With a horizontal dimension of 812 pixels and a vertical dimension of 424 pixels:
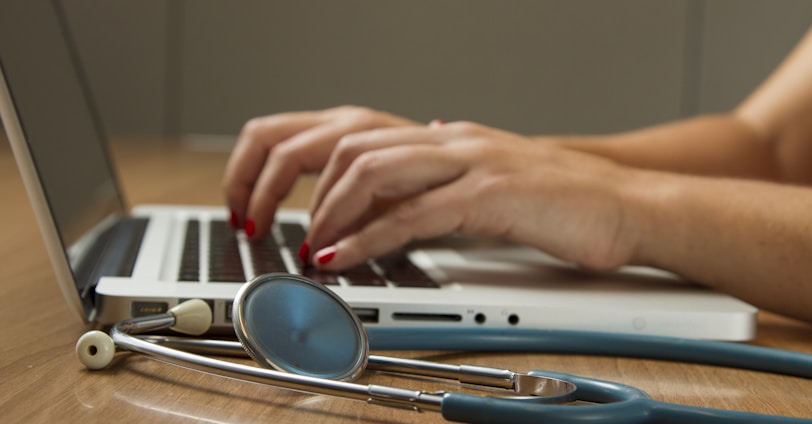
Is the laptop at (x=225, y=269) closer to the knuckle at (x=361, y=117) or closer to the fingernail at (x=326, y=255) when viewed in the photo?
the fingernail at (x=326, y=255)

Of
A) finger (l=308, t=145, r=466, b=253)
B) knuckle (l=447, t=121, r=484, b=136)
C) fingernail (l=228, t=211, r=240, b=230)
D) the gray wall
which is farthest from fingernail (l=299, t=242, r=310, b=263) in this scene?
the gray wall

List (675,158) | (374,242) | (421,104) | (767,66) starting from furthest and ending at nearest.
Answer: (421,104) < (767,66) < (675,158) < (374,242)

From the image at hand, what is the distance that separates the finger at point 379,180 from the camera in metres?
0.69

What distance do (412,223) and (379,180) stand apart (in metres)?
0.04

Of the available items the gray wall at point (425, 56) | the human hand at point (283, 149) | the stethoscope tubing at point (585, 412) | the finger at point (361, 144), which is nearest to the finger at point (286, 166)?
the human hand at point (283, 149)

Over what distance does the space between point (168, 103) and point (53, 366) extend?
9.31 feet

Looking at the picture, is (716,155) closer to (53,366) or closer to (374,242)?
(374,242)

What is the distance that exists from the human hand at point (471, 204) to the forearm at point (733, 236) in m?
0.02

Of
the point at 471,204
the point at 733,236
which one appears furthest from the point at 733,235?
the point at 471,204

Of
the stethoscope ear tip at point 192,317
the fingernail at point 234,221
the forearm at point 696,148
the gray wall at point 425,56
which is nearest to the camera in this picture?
the stethoscope ear tip at point 192,317

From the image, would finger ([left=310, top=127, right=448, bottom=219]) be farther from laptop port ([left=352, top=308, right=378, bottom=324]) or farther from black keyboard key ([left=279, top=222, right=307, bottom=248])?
laptop port ([left=352, top=308, right=378, bottom=324])

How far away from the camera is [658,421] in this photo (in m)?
0.36

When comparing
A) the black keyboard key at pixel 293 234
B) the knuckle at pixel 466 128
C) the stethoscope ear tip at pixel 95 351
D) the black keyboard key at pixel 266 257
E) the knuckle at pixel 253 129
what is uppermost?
the knuckle at pixel 253 129

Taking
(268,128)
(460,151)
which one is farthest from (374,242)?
(268,128)
